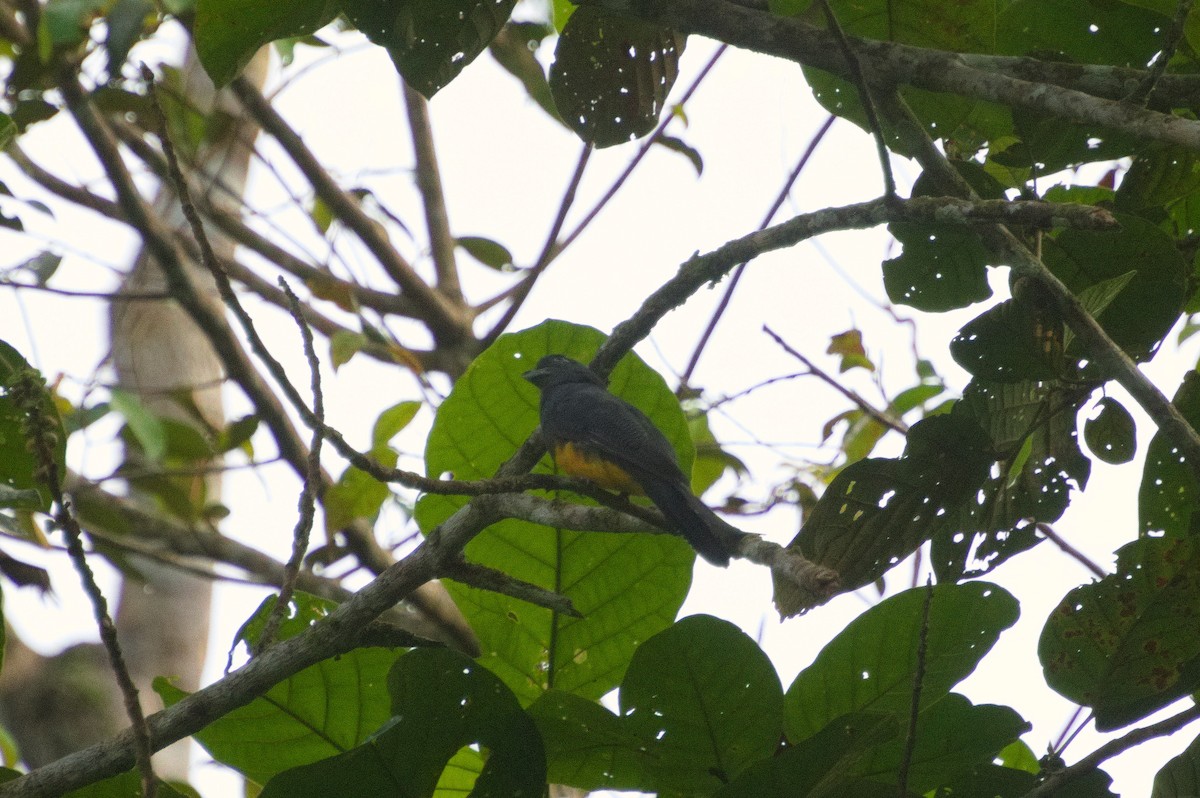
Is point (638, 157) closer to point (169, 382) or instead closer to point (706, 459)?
point (706, 459)

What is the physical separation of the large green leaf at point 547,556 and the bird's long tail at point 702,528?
5 cm

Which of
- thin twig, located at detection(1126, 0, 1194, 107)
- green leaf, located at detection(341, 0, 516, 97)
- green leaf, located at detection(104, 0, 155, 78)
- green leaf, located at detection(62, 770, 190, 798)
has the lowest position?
green leaf, located at detection(62, 770, 190, 798)

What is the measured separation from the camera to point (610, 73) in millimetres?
2936

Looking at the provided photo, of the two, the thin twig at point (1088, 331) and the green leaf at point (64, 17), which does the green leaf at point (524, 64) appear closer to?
the green leaf at point (64, 17)

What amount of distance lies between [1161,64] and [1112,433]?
92 centimetres

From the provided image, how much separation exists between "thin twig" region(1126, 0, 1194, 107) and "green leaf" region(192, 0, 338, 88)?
62.9 inches

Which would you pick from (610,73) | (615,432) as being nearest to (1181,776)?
(615,432)

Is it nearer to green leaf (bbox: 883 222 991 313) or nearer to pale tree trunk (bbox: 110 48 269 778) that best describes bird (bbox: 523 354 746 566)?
green leaf (bbox: 883 222 991 313)

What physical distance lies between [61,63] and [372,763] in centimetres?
339

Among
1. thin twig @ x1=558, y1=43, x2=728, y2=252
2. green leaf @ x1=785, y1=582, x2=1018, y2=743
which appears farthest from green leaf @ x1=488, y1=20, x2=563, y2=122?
green leaf @ x1=785, y1=582, x2=1018, y2=743

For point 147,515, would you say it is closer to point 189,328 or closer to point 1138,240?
point 189,328

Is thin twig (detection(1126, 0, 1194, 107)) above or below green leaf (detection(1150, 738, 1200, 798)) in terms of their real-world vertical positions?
above

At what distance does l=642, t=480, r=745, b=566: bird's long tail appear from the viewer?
232 centimetres

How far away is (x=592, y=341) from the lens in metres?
2.79
